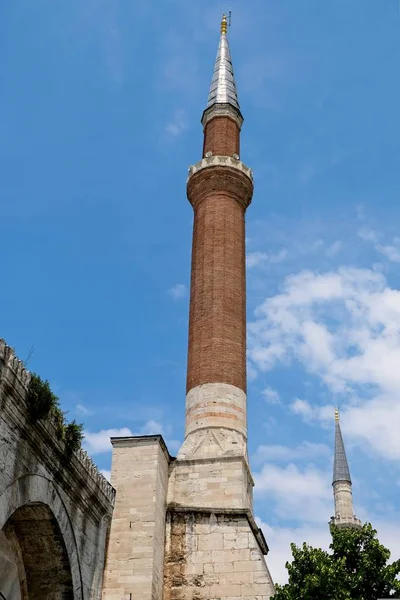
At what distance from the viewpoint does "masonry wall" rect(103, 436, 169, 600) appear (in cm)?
1385

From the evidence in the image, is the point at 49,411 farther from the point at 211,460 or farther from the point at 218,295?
the point at 218,295

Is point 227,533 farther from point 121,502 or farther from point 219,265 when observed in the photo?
point 219,265

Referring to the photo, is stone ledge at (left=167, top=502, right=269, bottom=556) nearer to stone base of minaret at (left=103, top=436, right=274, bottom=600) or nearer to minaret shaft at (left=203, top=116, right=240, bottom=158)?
stone base of minaret at (left=103, top=436, right=274, bottom=600)

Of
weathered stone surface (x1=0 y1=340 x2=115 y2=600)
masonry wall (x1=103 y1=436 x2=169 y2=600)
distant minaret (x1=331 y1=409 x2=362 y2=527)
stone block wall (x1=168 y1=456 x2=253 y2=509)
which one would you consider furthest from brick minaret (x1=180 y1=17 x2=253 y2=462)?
distant minaret (x1=331 y1=409 x2=362 y2=527)

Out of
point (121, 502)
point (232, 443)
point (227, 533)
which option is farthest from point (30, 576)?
point (232, 443)

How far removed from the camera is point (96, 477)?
11.9 metres

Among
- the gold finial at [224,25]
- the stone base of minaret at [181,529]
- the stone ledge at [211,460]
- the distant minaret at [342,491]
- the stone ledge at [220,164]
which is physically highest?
the gold finial at [224,25]

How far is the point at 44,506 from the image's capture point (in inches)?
399

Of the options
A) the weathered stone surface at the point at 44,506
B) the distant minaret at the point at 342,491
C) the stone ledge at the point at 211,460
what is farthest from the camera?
the distant minaret at the point at 342,491

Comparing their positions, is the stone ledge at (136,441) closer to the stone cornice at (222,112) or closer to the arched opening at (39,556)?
the arched opening at (39,556)

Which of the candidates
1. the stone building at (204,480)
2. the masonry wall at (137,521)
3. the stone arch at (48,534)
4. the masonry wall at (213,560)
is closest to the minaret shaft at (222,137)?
the stone building at (204,480)

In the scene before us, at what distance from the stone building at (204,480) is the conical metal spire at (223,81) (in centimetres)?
520

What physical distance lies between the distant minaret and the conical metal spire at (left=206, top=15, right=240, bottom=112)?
21521 millimetres

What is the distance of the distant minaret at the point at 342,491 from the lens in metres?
35.8
